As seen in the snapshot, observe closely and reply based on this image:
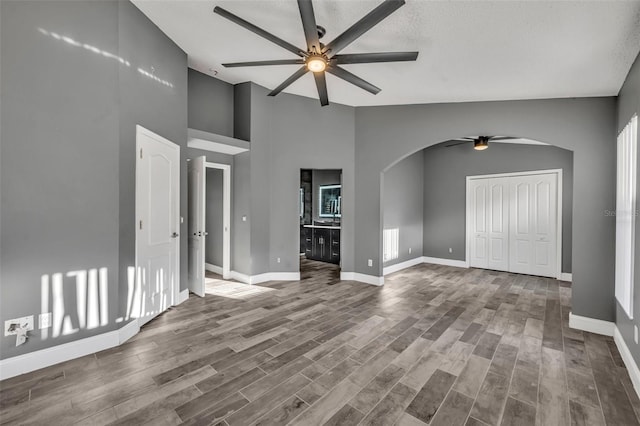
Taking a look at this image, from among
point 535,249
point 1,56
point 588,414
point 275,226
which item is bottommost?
point 588,414

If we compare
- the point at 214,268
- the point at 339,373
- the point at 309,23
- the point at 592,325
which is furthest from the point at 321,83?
the point at 214,268

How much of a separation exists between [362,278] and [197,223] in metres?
3.00

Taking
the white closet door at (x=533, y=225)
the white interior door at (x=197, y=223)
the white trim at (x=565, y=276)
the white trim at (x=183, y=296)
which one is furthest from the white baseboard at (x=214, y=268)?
the white trim at (x=565, y=276)

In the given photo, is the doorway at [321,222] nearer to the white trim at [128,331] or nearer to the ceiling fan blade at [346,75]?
the ceiling fan blade at [346,75]

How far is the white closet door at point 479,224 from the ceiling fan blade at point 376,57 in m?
4.99

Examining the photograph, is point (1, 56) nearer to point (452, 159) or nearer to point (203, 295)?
point (203, 295)

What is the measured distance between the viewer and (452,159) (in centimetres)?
693

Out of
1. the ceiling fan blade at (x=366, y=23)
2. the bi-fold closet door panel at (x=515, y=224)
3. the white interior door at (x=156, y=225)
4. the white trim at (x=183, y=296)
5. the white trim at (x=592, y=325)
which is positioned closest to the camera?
the ceiling fan blade at (x=366, y=23)

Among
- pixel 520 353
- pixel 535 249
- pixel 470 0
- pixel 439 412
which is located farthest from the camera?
pixel 535 249

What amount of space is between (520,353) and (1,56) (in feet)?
16.5

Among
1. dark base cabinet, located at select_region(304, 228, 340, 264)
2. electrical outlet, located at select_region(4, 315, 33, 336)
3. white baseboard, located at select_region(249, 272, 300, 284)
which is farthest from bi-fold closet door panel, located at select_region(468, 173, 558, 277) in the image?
electrical outlet, located at select_region(4, 315, 33, 336)

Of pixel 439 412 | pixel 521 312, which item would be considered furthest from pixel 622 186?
pixel 439 412

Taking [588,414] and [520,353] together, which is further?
[520,353]

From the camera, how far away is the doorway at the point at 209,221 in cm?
411
